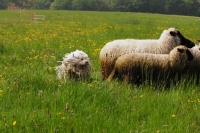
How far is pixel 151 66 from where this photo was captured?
6793mm

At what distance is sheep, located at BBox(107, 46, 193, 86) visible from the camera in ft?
22.2

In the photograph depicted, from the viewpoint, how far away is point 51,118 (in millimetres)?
3980

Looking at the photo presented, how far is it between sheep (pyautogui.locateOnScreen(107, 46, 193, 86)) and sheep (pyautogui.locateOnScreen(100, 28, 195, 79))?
26.5 inches

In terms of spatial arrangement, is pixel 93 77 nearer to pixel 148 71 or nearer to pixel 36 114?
pixel 148 71

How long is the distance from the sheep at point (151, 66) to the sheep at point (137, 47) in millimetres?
674

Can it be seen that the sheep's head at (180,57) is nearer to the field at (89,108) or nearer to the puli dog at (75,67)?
the field at (89,108)

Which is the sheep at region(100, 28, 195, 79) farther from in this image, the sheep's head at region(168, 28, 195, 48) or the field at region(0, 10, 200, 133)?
the field at region(0, 10, 200, 133)

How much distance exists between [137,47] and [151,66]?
36.0 inches

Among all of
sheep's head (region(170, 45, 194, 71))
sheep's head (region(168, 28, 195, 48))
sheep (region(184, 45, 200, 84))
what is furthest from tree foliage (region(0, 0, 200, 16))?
sheep's head (region(170, 45, 194, 71))

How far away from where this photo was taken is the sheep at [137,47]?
24.8ft

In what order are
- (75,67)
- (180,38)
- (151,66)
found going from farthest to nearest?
(180,38) → (75,67) → (151,66)

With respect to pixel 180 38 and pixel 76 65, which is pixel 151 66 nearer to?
pixel 180 38

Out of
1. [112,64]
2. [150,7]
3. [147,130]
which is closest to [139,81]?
[112,64]

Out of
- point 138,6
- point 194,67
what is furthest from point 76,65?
point 138,6
